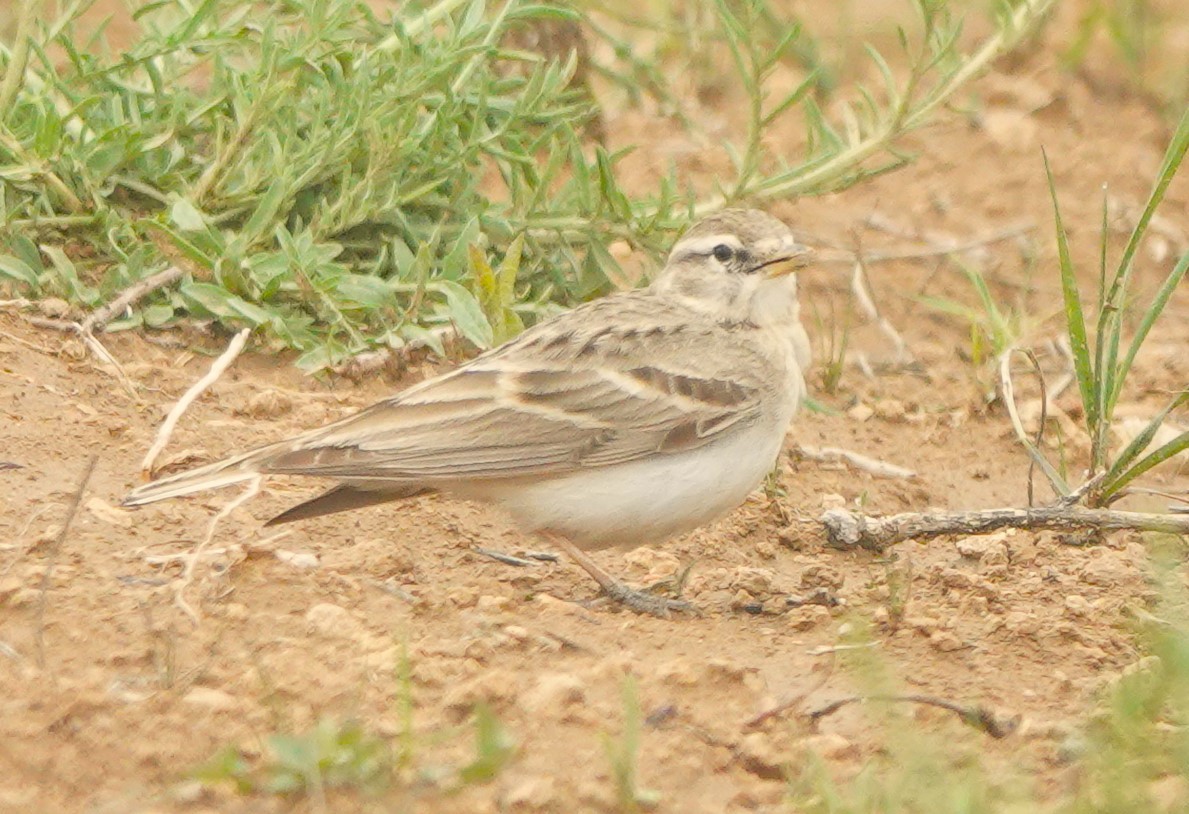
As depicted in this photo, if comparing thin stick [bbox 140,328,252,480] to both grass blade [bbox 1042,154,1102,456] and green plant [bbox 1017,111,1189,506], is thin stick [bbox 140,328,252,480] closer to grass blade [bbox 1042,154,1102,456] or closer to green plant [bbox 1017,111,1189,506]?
green plant [bbox 1017,111,1189,506]

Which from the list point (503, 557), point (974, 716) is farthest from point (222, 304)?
point (974, 716)

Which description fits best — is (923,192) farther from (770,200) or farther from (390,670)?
(390,670)

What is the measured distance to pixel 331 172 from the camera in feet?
20.0

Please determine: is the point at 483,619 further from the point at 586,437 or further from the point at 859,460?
the point at 859,460

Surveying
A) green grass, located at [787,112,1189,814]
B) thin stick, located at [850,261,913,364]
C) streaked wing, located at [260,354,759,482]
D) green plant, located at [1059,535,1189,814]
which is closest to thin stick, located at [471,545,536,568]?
A: streaked wing, located at [260,354,759,482]

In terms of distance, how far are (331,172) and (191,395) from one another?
1075mm

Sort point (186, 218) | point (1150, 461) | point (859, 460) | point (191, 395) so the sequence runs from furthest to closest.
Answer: point (859, 460), point (186, 218), point (191, 395), point (1150, 461)

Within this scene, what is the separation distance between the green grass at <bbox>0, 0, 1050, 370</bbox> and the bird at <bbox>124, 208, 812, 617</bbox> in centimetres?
66

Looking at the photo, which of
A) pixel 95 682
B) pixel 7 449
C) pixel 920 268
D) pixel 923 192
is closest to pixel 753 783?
pixel 95 682

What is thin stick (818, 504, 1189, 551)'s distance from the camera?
487 centimetres

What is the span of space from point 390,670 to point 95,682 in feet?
1.97

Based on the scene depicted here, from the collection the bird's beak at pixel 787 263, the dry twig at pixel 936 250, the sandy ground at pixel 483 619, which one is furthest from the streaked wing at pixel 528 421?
the dry twig at pixel 936 250

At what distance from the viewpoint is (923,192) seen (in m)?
8.79

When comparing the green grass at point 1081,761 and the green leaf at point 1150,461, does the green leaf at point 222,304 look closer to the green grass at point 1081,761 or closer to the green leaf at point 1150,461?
the green grass at point 1081,761
